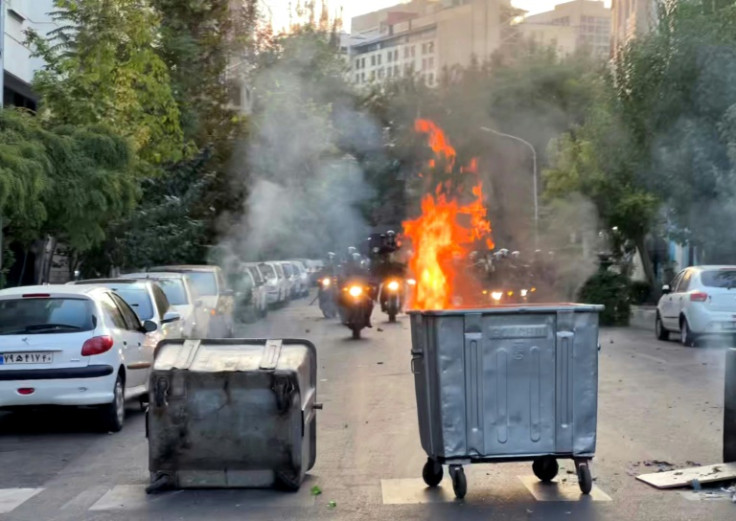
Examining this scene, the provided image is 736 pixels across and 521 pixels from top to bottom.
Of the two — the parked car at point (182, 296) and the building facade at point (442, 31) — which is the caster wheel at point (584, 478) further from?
the parked car at point (182, 296)

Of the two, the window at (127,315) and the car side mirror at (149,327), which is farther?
the car side mirror at (149,327)

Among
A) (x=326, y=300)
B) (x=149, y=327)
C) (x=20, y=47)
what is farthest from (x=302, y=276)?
(x=149, y=327)

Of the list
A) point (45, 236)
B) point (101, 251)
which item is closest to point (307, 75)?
point (101, 251)

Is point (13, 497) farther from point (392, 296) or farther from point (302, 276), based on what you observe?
point (302, 276)

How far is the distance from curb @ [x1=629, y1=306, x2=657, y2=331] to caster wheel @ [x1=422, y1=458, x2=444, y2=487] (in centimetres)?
1948

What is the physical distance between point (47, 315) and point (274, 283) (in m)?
25.3

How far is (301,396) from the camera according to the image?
869cm

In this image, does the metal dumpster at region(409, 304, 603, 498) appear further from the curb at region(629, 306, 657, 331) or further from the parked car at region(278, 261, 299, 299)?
the parked car at region(278, 261, 299, 299)

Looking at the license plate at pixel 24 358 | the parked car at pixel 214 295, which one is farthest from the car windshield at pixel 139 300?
the parked car at pixel 214 295

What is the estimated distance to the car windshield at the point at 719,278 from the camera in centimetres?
2095

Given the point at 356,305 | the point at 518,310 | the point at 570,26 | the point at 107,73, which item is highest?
the point at 107,73

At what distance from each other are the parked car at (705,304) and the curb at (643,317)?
18.6ft

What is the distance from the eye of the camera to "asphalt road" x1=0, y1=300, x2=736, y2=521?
805 centimetres

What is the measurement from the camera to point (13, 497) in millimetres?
8859
